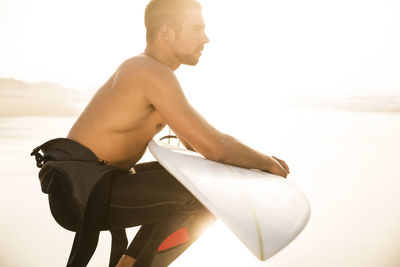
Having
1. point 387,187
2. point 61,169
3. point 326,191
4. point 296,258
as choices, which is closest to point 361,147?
point 387,187

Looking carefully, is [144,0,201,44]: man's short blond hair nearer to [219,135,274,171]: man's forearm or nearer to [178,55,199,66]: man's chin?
[178,55,199,66]: man's chin

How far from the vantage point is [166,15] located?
1.14 metres

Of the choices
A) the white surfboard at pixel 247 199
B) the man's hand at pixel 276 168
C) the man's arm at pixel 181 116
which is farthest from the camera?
the man's hand at pixel 276 168

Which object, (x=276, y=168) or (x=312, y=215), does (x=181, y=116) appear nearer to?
(x=276, y=168)

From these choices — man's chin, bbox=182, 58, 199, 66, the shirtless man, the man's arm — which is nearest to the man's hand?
the shirtless man

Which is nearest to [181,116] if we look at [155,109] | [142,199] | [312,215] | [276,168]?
[155,109]

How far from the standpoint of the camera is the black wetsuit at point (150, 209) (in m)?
0.98

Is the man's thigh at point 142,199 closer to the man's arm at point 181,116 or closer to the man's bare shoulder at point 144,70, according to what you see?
the man's arm at point 181,116

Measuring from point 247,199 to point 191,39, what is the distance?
21.2 inches

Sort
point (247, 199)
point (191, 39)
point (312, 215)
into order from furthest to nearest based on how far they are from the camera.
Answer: point (312, 215)
point (191, 39)
point (247, 199)

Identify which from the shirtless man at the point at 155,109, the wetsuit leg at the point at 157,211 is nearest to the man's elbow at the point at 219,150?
the shirtless man at the point at 155,109

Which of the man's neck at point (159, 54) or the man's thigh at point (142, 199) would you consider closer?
the man's thigh at point (142, 199)

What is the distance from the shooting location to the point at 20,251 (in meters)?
1.76

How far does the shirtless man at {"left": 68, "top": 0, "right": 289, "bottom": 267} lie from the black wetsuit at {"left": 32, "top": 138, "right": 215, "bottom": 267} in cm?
1
